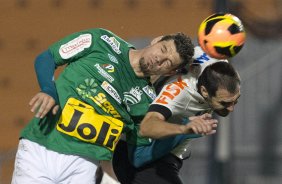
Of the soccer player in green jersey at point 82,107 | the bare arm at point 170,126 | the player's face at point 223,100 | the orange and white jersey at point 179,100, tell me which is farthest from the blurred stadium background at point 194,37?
the bare arm at point 170,126

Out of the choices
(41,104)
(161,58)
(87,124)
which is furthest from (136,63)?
(41,104)

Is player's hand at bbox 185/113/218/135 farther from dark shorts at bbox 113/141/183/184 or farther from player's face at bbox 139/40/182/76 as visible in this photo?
dark shorts at bbox 113/141/183/184

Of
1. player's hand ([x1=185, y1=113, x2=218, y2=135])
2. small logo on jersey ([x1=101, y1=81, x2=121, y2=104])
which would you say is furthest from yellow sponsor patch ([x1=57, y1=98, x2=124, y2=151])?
player's hand ([x1=185, y1=113, x2=218, y2=135])

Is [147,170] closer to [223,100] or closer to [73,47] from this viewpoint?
[223,100]

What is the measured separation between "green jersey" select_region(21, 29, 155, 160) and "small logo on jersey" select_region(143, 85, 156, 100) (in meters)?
0.04

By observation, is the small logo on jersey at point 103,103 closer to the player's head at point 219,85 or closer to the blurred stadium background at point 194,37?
the player's head at point 219,85

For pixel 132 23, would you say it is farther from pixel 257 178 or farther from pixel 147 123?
pixel 147 123

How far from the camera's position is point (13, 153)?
23.0ft

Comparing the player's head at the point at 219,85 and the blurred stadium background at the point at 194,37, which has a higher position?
the player's head at the point at 219,85

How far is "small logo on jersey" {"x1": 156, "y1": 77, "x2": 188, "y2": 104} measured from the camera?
14.4 ft

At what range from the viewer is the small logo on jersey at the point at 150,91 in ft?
15.0

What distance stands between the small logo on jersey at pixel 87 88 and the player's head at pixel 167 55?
27cm

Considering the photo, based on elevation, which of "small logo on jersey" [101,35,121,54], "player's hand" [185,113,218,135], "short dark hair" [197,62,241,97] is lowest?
"short dark hair" [197,62,241,97]

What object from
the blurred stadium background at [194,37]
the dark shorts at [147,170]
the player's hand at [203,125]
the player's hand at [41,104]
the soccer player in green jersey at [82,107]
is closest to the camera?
the player's hand at [203,125]
